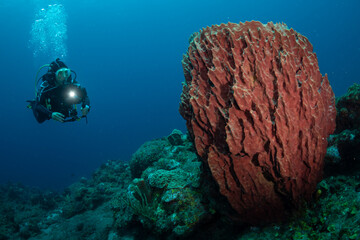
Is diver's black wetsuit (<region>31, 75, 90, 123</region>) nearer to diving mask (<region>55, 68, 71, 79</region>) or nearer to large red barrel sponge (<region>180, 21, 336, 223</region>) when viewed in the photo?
diving mask (<region>55, 68, 71, 79</region>)

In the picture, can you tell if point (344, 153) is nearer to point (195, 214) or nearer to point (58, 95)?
point (195, 214)

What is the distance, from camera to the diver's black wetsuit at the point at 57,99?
24.8 ft

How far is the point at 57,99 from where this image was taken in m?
7.83

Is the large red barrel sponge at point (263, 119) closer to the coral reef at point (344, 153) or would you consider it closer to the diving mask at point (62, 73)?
the coral reef at point (344, 153)

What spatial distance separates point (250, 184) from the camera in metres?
2.50

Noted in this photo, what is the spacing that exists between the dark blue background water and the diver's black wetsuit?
7864 cm

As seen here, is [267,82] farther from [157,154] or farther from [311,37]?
[311,37]

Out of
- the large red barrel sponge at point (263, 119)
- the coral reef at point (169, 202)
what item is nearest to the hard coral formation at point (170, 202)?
the coral reef at point (169, 202)

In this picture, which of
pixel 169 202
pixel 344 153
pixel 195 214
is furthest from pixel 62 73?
pixel 344 153

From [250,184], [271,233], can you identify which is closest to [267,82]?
[250,184]

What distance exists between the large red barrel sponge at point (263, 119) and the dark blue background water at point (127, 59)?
84298 millimetres

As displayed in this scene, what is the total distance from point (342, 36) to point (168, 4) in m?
96.5

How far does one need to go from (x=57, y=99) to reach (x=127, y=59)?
134 metres

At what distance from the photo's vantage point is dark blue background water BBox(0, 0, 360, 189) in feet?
314
